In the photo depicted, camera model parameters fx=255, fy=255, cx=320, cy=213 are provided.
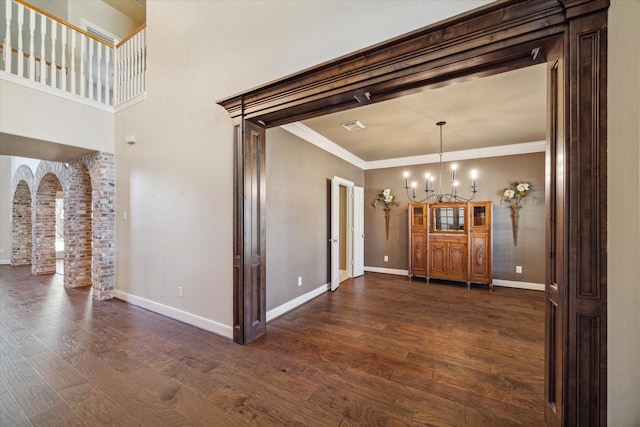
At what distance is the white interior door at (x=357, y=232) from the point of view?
5496 millimetres

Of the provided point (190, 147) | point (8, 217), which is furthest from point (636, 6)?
point (8, 217)

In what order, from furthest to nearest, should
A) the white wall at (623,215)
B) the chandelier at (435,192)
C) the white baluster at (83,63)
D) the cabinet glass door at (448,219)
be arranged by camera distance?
the chandelier at (435,192) → the cabinet glass door at (448,219) → the white baluster at (83,63) → the white wall at (623,215)

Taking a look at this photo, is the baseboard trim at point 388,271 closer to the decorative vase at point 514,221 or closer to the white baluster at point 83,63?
the decorative vase at point 514,221

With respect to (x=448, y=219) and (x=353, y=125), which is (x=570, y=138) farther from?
(x=448, y=219)

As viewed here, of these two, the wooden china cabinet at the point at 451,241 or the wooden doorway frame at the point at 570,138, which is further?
the wooden china cabinet at the point at 451,241

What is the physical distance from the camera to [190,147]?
3.13m

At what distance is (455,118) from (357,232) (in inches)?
113

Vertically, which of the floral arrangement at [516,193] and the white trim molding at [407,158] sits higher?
the white trim molding at [407,158]

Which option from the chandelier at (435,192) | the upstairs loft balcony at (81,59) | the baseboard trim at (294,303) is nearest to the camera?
the baseboard trim at (294,303)

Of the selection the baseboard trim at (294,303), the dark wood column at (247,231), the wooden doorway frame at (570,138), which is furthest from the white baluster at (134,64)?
the wooden doorway frame at (570,138)

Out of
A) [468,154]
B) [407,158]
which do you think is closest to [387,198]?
[407,158]

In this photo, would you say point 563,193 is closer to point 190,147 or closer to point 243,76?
point 243,76

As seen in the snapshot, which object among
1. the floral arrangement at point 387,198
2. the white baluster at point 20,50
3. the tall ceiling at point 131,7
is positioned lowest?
the floral arrangement at point 387,198

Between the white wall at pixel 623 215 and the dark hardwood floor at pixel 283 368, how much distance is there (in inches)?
30.8
